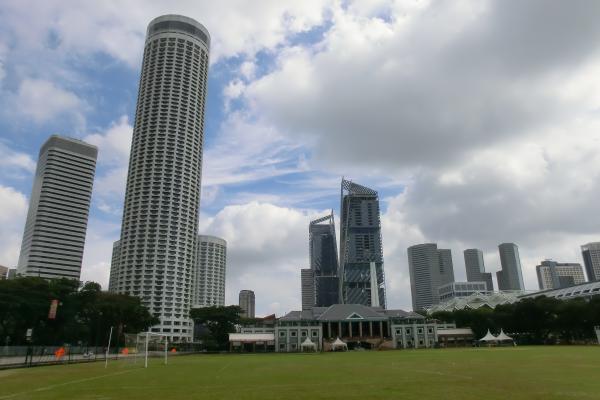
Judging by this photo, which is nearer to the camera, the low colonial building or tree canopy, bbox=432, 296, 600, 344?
Answer: tree canopy, bbox=432, 296, 600, 344

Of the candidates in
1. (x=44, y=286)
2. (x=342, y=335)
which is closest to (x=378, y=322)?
(x=342, y=335)

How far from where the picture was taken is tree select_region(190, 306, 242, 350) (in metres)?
130

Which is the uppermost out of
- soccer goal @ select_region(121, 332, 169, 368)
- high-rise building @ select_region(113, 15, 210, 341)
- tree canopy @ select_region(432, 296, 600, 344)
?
high-rise building @ select_region(113, 15, 210, 341)

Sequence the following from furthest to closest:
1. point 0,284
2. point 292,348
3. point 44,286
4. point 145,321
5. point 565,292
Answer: point 565,292 → point 292,348 → point 145,321 → point 44,286 → point 0,284

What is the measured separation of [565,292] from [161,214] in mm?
165893

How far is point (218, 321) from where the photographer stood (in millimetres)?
131625

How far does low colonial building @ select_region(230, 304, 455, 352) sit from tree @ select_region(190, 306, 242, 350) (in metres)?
4.55

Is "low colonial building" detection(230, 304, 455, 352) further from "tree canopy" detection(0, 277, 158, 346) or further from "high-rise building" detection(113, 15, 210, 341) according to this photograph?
"high-rise building" detection(113, 15, 210, 341)

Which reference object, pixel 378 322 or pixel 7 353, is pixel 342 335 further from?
pixel 7 353

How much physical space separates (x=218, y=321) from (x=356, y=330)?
133 ft

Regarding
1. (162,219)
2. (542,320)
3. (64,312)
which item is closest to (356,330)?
(542,320)

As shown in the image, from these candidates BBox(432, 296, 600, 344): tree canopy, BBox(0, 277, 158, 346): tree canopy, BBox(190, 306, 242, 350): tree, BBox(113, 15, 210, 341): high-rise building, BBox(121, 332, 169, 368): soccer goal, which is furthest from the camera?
BBox(113, 15, 210, 341): high-rise building

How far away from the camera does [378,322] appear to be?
134750 mm

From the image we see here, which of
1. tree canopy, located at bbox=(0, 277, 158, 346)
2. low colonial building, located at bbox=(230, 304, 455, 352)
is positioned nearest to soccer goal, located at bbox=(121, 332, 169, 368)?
tree canopy, located at bbox=(0, 277, 158, 346)
